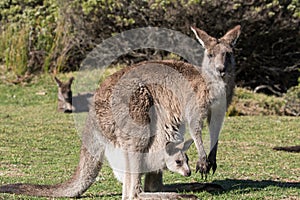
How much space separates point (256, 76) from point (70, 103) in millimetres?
5553

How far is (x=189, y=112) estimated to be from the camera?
5.66 meters

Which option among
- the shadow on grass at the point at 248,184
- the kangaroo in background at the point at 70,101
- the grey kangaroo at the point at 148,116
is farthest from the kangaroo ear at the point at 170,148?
the kangaroo in background at the point at 70,101

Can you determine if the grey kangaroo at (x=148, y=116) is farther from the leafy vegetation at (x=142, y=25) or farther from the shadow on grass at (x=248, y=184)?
the leafy vegetation at (x=142, y=25)

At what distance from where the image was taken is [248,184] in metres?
6.41

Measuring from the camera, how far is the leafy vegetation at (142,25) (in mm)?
14125

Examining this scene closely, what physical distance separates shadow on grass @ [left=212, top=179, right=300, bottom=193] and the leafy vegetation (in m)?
7.31

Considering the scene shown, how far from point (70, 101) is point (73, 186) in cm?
736

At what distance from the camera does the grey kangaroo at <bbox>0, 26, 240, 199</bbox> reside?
5.34 metres

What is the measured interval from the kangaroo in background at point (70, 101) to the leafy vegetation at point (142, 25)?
1.91m

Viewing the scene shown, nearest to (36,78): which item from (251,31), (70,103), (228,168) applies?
(70,103)

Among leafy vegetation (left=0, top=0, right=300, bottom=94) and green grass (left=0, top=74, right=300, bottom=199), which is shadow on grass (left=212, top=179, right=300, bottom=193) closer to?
green grass (left=0, top=74, right=300, bottom=199)

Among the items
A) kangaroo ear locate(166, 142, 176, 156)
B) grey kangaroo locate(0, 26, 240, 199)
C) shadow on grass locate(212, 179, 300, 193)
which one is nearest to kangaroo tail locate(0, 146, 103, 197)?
grey kangaroo locate(0, 26, 240, 199)

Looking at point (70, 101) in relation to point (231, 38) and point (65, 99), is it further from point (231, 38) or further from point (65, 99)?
point (231, 38)

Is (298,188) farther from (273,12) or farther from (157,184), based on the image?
(273,12)
